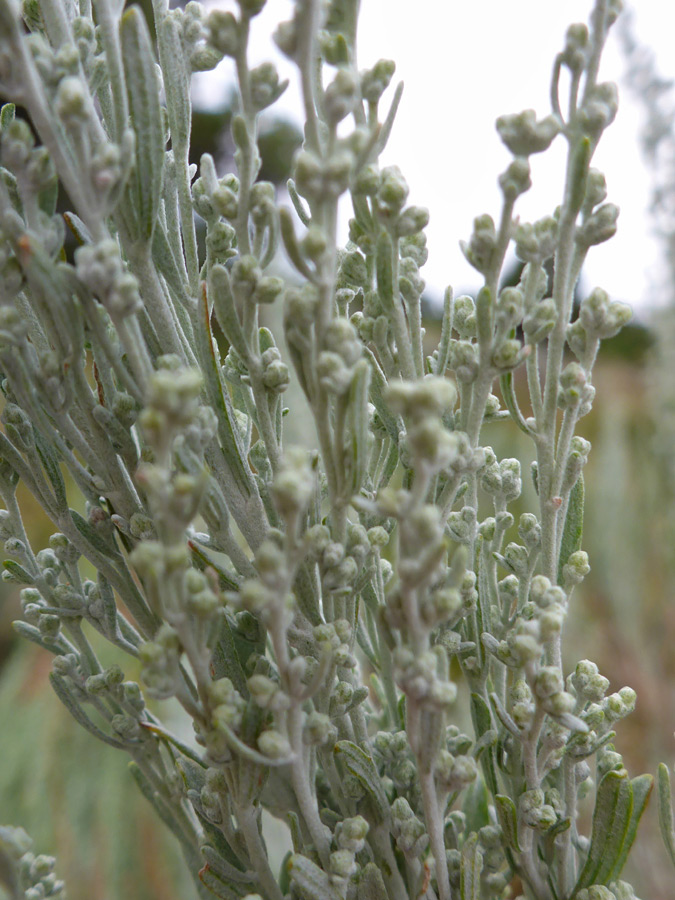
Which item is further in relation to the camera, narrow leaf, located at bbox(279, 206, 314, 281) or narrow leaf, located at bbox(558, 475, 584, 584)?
narrow leaf, located at bbox(558, 475, 584, 584)

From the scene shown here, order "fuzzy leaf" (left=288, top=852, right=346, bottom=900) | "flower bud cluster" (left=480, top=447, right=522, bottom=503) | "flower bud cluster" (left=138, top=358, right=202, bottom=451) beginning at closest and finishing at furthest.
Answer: "flower bud cluster" (left=138, top=358, right=202, bottom=451) → "fuzzy leaf" (left=288, top=852, right=346, bottom=900) → "flower bud cluster" (left=480, top=447, right=522, bottom=503)

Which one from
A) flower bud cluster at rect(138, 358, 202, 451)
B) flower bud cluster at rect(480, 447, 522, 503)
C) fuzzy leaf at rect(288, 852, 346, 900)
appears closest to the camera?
flower bud cluster at rect(138, 358, 202, 451)

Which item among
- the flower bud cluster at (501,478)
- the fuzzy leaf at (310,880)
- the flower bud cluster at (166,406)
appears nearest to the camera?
the flower bud cluster at (166,406)

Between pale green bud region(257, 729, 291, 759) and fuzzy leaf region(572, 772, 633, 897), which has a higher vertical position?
fuzzy leaf region(572, 772, 633, 897)

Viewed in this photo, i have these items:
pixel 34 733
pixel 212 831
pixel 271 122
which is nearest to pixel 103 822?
pixel 34 733

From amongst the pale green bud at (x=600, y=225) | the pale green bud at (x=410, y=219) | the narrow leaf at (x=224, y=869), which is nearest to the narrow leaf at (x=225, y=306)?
the pale green bud at (x=410, y=219)

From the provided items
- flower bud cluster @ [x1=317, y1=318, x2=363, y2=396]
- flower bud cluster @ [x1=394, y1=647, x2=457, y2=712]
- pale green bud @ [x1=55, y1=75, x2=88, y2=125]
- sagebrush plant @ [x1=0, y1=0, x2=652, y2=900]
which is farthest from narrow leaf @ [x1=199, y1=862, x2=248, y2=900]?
pale green bud @ [x1=55, y1=75, x2=88, y2=125]

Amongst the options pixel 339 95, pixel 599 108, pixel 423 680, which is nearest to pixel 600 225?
pixel 599 108

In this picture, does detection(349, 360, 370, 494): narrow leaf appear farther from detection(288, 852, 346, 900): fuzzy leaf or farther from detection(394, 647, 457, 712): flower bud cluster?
detection(288, 852, 346, 900): fuzzy leaf

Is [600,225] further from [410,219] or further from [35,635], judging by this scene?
[35,635]

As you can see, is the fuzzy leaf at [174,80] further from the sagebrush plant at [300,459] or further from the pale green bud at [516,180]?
the pale green bud at [516,180]
